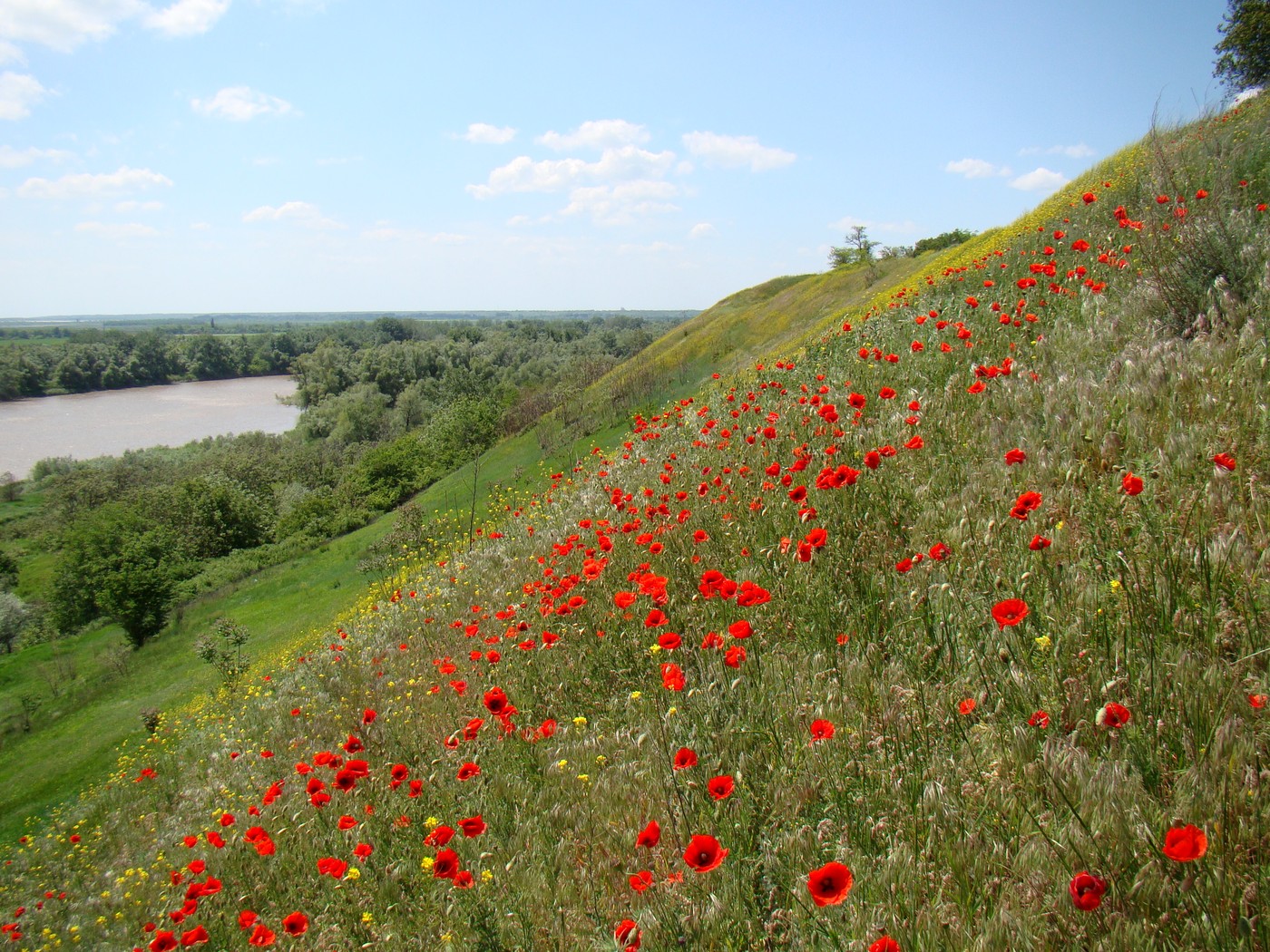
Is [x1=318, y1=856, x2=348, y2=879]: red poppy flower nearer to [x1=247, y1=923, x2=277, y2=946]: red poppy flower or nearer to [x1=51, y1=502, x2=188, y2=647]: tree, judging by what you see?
[x1=247, y1=923, x2=277, y2=946]: red poppy flower

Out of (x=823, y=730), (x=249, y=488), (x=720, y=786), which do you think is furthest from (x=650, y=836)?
(x=249, y=488)

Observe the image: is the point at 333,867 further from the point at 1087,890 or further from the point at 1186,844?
the point at 1186,844

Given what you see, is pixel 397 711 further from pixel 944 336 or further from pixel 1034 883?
pixel 944 336

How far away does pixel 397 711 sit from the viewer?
17.6 ft

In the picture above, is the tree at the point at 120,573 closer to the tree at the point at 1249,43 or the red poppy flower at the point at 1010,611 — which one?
the red poppy flower at the point at 1010,611

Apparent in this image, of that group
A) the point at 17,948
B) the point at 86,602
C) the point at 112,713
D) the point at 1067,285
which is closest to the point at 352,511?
the point at 86,602

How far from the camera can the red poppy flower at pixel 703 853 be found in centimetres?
174

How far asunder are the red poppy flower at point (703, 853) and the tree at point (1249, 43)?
110 feet

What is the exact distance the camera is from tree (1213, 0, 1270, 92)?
23.8 meters

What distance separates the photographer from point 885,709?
8.13 ft

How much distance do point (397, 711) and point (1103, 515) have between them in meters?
4.99

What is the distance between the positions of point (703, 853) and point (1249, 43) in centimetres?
3605

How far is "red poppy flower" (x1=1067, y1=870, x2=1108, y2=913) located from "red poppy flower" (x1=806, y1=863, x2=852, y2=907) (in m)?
0.45

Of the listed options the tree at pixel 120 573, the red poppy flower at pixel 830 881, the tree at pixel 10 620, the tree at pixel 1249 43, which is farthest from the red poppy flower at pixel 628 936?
the tree at pixel 10 620
